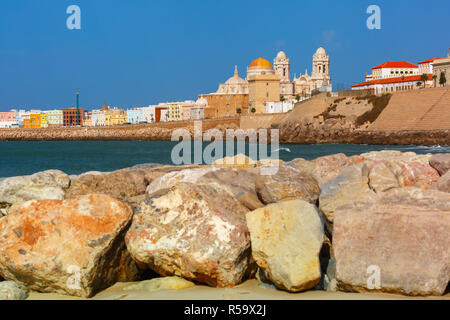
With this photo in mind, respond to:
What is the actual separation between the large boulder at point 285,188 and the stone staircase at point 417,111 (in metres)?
48.0

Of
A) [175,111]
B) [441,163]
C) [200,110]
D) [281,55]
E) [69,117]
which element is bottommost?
[441,163]

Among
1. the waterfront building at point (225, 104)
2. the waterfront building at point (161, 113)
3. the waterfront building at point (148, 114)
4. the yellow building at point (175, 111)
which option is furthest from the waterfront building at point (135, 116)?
the waterfront building at point (225, 104)

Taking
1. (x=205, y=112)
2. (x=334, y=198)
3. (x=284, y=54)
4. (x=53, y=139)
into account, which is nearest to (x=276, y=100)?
(x=205, y=112)

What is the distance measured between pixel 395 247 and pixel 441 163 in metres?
2.66

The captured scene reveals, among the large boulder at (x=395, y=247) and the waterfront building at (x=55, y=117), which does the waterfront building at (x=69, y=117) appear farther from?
the large boulder at (x=395, y=247)

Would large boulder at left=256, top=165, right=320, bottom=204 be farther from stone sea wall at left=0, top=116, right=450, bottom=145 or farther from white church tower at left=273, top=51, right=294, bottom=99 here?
white church tower at left=273, top=51, right=294, bottom=99

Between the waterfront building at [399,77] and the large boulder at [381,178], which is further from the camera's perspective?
Result: the waterfront building at [399,77]

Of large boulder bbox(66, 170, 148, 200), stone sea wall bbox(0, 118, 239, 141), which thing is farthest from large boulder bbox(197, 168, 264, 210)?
stone sea wall bbox(0, 118, 239, 141)

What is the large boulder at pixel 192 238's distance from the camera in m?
5.45

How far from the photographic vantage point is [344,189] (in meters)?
6.26

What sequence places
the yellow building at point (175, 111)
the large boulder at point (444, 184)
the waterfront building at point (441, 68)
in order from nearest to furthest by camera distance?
the large boulder at point (444, 184) < the waterfront building at point (441, 68) < the yellow building at point (175, 111)

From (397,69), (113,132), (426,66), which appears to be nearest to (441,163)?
(113,132)

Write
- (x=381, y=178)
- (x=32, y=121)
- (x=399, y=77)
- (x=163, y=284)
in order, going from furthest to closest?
1. (x=32, y=121)
2. (x=399, y=77)
3. (x=381, y=178)
4. (x=163, y=284)

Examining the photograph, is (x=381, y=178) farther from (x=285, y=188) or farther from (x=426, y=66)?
(x=426, y=66)
